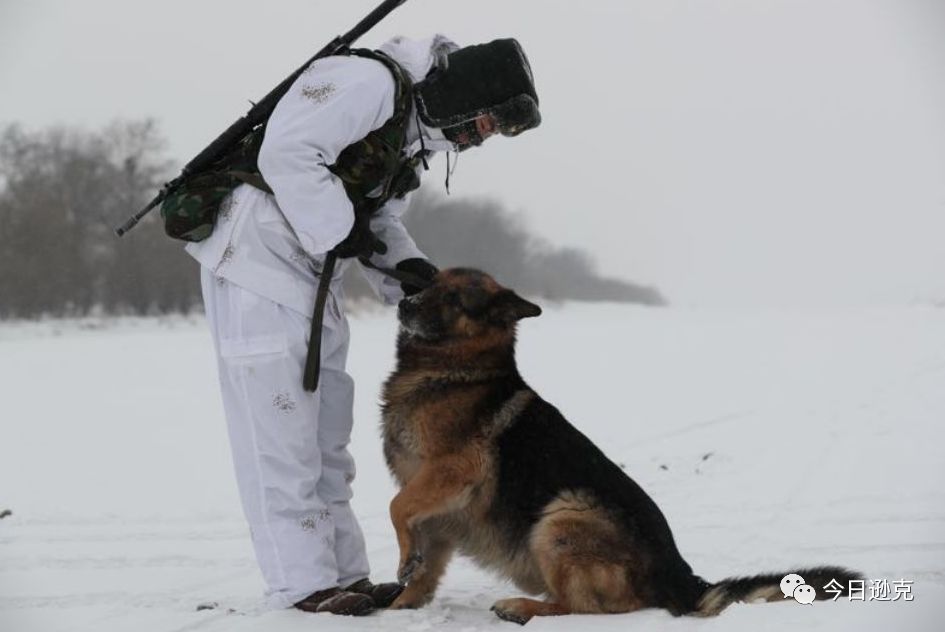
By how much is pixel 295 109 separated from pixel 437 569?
6.50ft

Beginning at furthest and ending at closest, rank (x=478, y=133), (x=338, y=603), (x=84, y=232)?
(x=84, y=232)
(x=478, y=133)
(x=338, y=603)

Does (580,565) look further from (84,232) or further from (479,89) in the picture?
(84,232)

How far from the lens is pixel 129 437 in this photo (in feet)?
27.7

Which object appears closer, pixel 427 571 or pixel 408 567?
pixel 408 567

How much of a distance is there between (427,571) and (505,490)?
1.78ft

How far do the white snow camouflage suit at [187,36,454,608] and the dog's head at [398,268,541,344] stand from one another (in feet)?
1.54

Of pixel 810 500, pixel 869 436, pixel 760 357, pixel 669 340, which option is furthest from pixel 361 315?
pixel 810 500

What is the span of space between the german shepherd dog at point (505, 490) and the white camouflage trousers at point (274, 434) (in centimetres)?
36

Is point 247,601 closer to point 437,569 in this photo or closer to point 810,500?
point 437,569

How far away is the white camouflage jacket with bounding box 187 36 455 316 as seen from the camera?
11.4 ft

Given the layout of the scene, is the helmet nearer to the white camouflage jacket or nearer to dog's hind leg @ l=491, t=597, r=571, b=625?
the white camouflage jacket

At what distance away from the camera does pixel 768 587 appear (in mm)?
3369

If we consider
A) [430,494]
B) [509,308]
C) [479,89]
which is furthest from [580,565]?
[479,89]

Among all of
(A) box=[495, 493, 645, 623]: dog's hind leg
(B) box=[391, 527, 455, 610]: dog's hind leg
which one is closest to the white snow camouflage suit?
(B) box=[391, 527, 455, 610]: dog's hind leg
